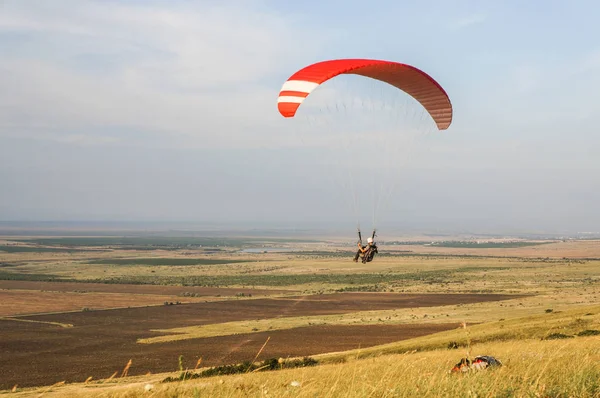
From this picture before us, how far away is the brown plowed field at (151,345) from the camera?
34875mm

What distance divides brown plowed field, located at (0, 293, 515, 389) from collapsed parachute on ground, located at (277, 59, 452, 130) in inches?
413

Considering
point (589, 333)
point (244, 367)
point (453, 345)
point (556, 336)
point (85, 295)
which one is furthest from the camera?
point (85, 295)

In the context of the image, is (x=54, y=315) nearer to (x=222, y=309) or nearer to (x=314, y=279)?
(x=222, y=309)

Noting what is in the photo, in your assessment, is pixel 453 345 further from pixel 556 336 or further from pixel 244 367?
pixel 244 367

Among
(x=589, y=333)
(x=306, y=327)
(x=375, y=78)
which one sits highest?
(x=375, y=78)

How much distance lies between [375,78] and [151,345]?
2834 centimetres

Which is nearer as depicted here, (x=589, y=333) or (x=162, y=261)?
(x=589, y=333)

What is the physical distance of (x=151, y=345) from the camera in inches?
1686

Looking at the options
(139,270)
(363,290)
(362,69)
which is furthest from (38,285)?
(362,69)

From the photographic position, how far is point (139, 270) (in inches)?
5020

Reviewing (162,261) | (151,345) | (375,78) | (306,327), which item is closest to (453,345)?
(375,78)

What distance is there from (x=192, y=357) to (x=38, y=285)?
6668cm

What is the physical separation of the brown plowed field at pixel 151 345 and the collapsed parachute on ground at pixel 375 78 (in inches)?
413

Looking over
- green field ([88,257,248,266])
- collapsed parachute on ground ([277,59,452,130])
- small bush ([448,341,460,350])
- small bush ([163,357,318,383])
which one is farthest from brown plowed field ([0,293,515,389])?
green field ([88,257,248,266])
